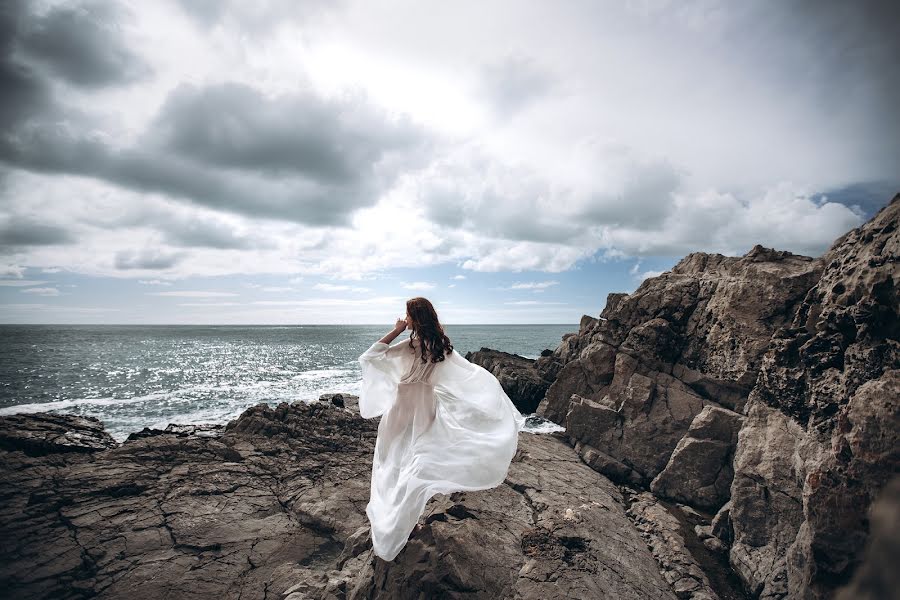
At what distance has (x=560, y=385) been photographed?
51.4 ft

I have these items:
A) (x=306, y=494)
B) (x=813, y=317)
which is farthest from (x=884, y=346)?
(x=306, y=494)

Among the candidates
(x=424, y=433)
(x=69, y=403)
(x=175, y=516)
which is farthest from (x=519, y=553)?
(x=69, y=403)

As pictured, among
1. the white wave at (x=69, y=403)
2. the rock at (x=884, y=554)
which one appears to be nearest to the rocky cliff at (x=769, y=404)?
the rock at (x=884, y=554)

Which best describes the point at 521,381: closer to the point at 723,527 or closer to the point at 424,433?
the point at 723,527

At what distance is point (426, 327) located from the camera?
5637 millimetres

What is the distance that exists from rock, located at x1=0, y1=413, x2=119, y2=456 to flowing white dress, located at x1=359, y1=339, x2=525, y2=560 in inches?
321

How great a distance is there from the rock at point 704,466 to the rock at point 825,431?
1729mm

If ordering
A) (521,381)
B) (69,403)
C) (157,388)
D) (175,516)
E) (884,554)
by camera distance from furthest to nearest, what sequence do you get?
(157,388) → (69,403) → (521,381) → (175,516) → (884,554)

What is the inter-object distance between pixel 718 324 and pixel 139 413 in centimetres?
2765

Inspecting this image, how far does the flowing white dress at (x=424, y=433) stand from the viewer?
4605 mm

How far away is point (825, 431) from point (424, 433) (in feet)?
18.2

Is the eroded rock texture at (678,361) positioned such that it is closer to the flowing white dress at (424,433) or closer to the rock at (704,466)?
the rock at (704,466)

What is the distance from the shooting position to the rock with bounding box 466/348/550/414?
20703 millimetres

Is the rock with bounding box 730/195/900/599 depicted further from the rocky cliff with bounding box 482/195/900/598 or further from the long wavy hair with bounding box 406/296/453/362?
the long wavy hair with bounding box 406/296/453/362
